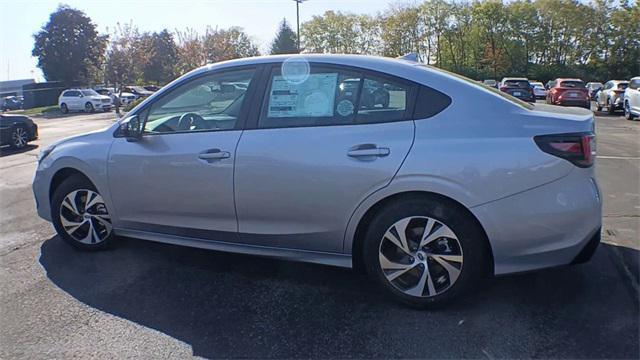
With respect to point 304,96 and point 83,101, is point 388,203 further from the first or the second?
point 83,101

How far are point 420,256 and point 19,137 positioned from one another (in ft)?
44.9

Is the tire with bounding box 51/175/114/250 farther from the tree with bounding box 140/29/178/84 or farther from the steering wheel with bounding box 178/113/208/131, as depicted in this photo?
the tree with bounding box 140/29/178/84

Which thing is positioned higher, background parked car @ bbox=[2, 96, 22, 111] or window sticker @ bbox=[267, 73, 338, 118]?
window sticker @ bbox=[267, 73, 338, 118]

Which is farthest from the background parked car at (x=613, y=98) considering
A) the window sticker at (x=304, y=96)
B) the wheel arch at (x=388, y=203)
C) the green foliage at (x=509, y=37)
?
the green foliage at (x=509, y=37)

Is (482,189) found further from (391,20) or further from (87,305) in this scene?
(391,20)

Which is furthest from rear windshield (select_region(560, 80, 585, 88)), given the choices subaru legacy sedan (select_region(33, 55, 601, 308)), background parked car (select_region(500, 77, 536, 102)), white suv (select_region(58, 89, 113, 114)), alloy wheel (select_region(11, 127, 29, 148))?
white suv (select_region(58, 89, 113, 114))

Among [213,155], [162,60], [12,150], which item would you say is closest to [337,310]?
[213,155]

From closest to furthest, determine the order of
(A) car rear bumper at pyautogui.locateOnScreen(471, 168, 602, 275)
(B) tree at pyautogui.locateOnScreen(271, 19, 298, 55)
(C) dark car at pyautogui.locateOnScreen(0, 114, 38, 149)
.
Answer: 1. (A) car rear bumper at pyautogui.locateOnScreen(471, 168, 602, 275)
2. (C) dark car at pyautogui.locateOnScreen(0, 114, 38, 149)
3. (B) tree at pyautogui.locateOnScreen(271, 19, 298, 55)

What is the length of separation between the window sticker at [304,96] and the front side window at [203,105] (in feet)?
0.90

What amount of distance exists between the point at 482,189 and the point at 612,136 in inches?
476

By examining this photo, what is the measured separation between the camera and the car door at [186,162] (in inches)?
145

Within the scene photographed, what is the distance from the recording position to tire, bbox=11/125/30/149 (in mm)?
13368

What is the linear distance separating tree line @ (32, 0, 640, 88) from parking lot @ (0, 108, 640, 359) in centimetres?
4757

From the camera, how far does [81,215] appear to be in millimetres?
4445
